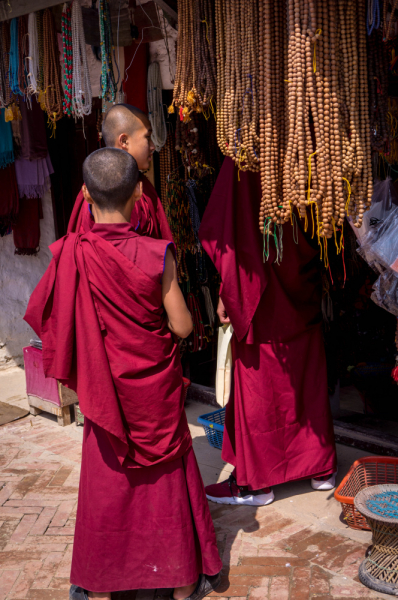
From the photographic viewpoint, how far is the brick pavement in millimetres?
2877

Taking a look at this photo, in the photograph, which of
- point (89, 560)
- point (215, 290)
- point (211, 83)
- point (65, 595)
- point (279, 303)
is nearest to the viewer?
point (89, 560)

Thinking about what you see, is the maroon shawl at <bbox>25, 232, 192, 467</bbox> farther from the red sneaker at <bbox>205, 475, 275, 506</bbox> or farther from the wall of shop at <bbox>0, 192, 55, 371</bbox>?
the wall of shop at <bbox>0, 192, 55, 371</bbox>

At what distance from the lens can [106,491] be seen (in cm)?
264

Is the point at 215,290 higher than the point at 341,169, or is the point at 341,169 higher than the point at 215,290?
the point at 341,169

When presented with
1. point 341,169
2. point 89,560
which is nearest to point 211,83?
point 341,169

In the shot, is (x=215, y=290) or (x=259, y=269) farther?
(x=215, y=290)

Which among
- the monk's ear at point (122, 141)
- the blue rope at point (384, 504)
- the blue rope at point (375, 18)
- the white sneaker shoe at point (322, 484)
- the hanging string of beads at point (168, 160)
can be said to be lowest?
the white sneaker shoe at point (322, 484)

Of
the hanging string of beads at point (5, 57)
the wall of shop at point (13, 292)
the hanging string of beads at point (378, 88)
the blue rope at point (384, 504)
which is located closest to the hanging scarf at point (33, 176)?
the wall of shop at point (13, 292)

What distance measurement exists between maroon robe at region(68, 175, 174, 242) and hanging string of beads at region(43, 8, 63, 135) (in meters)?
1.80

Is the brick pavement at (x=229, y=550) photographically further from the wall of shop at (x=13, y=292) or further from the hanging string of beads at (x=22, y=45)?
the hanging string of beads at (x=22, y=45)

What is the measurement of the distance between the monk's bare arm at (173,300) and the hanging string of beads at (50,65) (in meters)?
2.45

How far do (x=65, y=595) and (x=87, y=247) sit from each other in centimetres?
170

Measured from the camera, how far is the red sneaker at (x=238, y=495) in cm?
364

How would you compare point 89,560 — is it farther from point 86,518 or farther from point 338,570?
point 338,570
